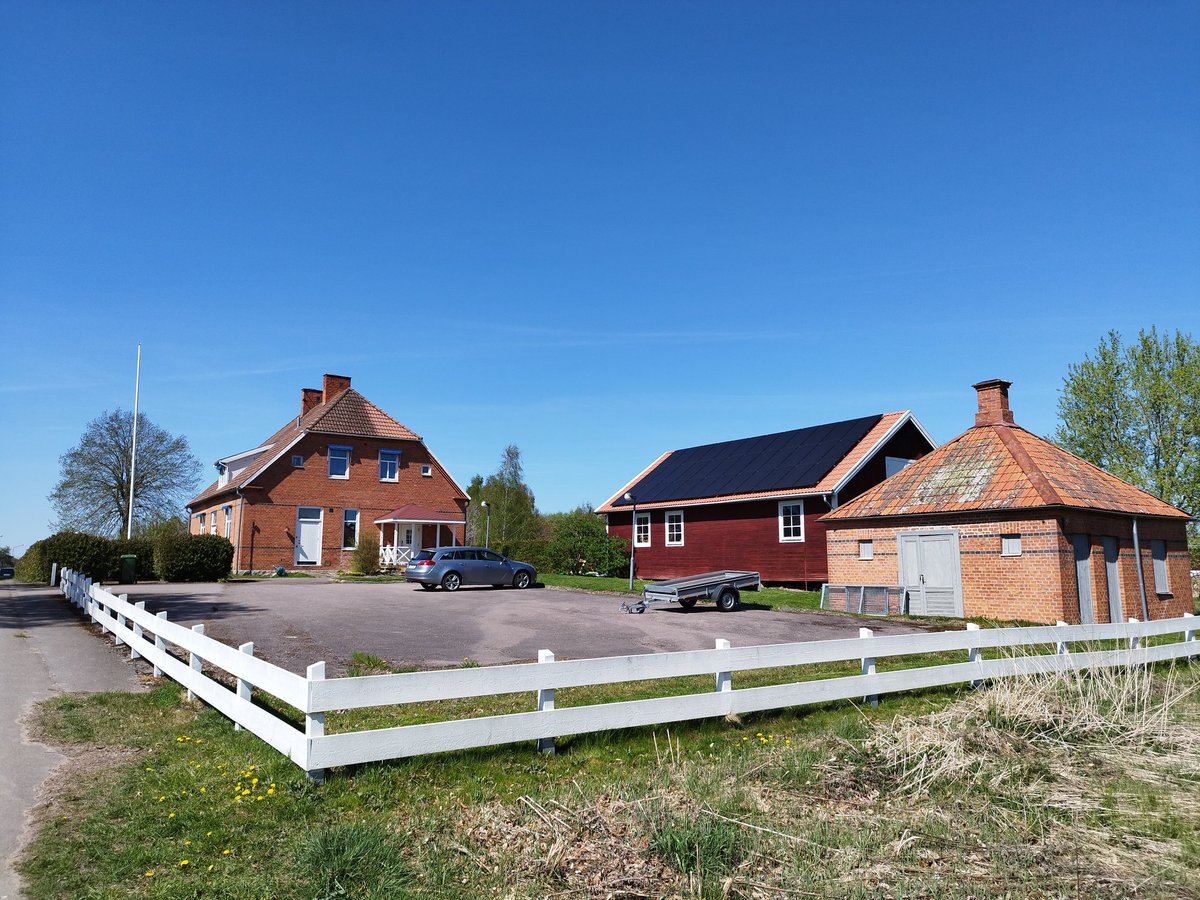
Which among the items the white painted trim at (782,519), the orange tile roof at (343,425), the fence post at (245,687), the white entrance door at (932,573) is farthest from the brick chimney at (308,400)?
the fence post at (245,687)

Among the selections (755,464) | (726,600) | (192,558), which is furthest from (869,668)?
(192,558)

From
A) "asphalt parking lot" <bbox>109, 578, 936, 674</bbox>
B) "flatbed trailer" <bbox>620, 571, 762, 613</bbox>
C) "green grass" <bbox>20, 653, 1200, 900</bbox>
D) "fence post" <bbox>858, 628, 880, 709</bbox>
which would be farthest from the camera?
"flatbed trailer" <bbox>620, 571, 762, 613</bbox>

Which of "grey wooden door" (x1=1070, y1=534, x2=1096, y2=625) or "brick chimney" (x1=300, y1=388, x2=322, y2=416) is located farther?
"brick chimney" (x1=300, y1=388, x2=322, y2=416)

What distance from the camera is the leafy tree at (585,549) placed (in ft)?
113

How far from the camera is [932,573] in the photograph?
2108 centimetres

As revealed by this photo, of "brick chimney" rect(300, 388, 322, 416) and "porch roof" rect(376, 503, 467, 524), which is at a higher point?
"brick chimney" rect(300, 388, 322, 416)

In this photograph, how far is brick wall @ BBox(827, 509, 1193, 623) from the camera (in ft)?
61.3

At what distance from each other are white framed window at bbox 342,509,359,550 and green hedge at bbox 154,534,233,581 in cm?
932

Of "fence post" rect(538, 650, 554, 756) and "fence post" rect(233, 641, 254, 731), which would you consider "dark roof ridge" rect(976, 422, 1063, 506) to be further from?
"fence post" rect(233, 641, 254, 731)

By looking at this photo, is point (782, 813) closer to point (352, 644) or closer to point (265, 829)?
point (265, 829)

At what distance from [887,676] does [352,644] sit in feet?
25.6

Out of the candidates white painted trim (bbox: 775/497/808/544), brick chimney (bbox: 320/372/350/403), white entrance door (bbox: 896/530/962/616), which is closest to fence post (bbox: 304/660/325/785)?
white entrance door (bbox: 896/530/962/616)

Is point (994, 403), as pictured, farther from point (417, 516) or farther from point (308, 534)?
point (308, 534)

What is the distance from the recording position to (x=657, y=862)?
190 inches
